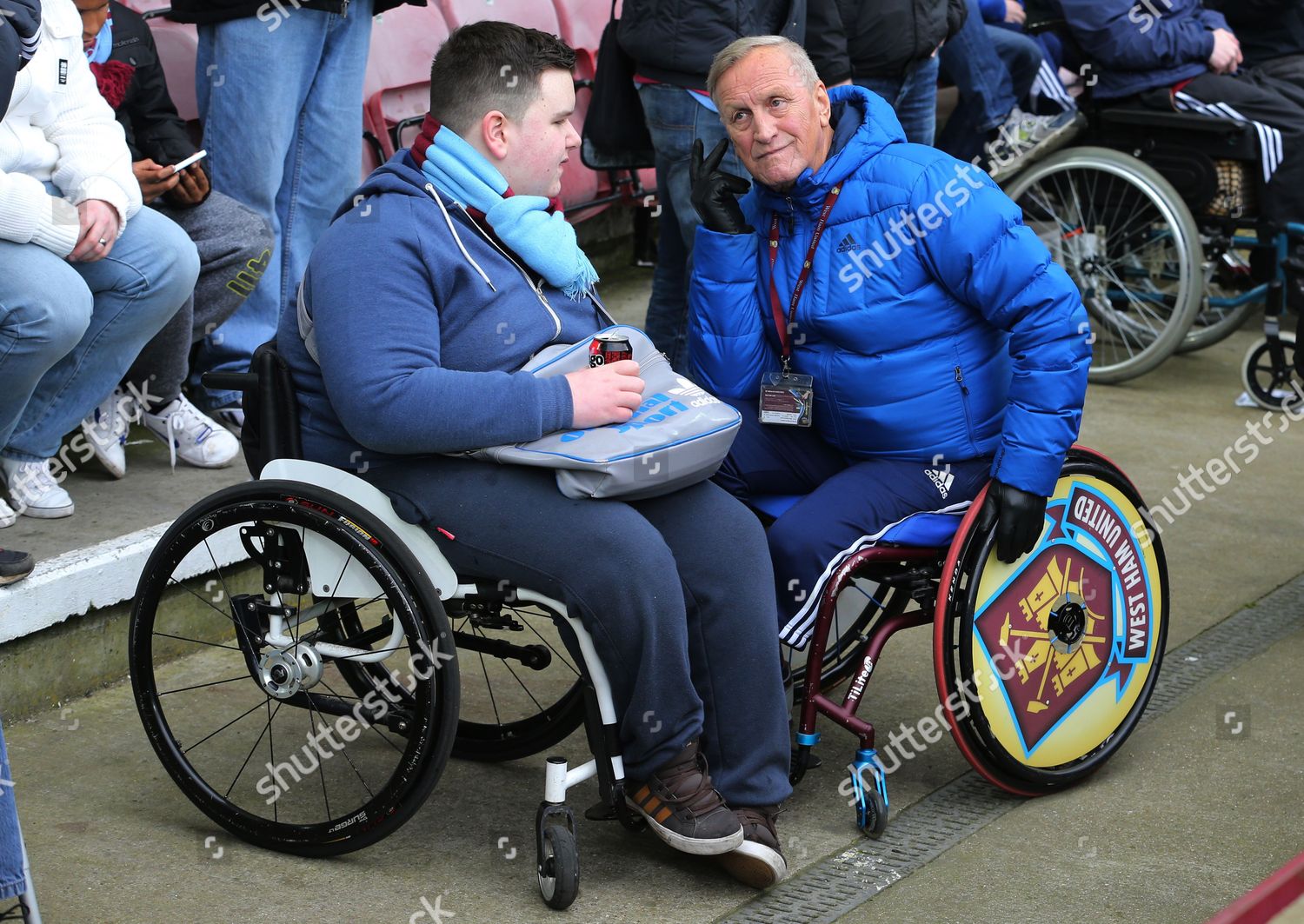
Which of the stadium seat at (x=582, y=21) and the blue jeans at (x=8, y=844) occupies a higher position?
the stadium seat at (x=582, y=21)

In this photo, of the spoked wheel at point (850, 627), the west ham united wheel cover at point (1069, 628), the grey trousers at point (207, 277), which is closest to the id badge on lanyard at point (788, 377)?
the spoked wheel at point (850, 627)

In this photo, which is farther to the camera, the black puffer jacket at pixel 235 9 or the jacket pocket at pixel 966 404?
the black puffer jacket at pixel 235 9

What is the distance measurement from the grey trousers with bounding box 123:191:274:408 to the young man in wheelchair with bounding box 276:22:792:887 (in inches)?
48.1

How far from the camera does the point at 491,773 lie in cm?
310

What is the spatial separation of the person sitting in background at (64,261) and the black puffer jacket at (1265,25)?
13.7 ft

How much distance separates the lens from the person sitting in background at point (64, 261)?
313 centimetres

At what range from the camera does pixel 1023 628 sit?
289 centimetres

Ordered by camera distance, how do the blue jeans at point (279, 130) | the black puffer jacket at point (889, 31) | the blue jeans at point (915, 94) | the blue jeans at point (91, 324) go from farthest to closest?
the blue jeans at point (915, 94)
the black puffer jacket at point (889, 31)
the blue jeans at point (279, 130)
the blue jeans at point (91, 324)

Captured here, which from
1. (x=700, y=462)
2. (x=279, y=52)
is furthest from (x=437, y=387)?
(x=279, y=52)

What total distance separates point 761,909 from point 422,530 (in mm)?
820

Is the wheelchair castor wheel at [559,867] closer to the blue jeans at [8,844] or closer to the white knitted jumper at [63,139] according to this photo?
the blue jeans at [8,844]

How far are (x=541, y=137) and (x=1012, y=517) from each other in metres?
1.03

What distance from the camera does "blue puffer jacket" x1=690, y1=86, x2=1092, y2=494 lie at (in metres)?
2.81

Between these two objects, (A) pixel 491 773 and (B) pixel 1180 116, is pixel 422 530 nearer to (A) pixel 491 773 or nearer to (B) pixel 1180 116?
(A) pixel 491 773
